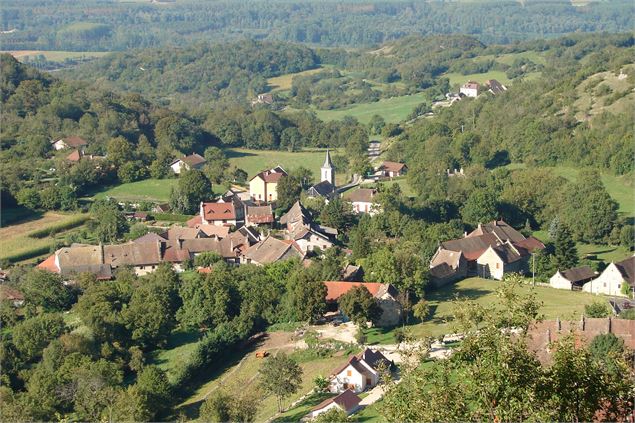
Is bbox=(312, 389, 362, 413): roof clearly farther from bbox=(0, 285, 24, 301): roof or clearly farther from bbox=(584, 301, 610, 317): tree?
bbox=(0, 285, 24, 301): roof

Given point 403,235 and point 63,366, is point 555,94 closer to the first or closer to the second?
point 403,235

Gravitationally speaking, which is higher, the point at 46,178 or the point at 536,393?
the point at 536,393

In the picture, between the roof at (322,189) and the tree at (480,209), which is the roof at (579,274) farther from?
the roof at (322,189)

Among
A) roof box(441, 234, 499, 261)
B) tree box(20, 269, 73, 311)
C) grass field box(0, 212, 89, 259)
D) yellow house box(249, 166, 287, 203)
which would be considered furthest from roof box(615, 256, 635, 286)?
grass field box(0, 212, 89, 259)

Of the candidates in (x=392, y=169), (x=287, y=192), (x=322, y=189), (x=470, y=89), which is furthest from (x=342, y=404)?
(x=470, y=89)

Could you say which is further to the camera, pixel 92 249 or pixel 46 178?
pixel 46 178

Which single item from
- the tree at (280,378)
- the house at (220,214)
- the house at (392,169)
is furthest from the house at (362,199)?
the tree at (280,378)

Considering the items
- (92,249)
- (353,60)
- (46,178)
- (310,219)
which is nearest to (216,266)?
(92,249)
